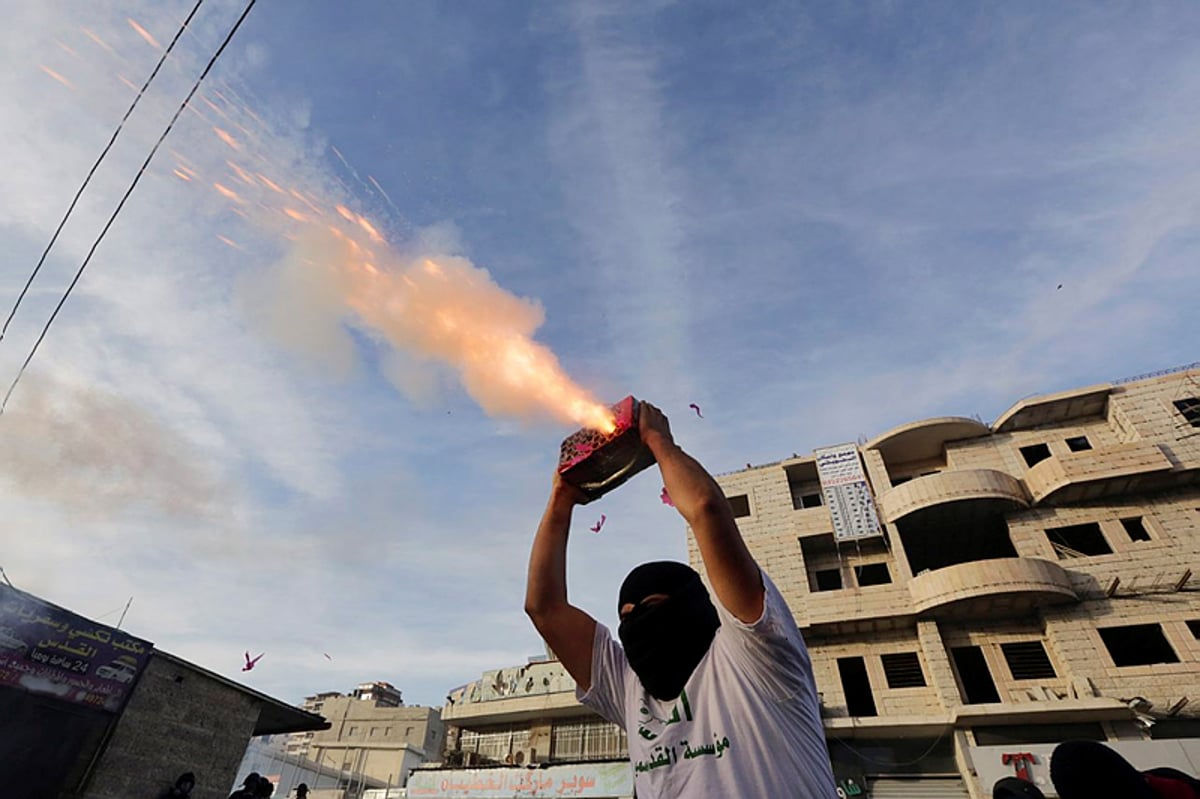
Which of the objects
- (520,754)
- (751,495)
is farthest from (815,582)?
(520,754)

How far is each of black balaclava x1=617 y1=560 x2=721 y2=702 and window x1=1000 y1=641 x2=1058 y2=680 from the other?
24.3 meters

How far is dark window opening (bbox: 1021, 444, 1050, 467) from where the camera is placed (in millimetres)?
24844

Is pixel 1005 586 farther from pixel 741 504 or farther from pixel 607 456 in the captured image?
pixel 607 456

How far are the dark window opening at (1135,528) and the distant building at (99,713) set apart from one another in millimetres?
29544

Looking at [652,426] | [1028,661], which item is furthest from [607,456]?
[1028,661]

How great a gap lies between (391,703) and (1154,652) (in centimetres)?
6012

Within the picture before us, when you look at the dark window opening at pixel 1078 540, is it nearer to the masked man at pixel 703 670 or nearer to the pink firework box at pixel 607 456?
the pink firework box at pixel 607 456

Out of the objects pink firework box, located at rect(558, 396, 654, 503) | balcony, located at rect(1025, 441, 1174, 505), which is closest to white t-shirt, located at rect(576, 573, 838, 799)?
pink firework box, located at rect(558, 396, 654, 503)

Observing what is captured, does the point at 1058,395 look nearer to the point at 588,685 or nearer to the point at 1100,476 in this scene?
the point at 1100,476

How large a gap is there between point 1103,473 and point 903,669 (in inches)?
409

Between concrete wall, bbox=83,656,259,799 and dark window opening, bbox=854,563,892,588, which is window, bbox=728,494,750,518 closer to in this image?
dark window opening, bbox=854,563,892,588

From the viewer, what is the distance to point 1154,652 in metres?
20.3

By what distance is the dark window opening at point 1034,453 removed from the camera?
24.8 meters

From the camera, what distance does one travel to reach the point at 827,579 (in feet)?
82.5
